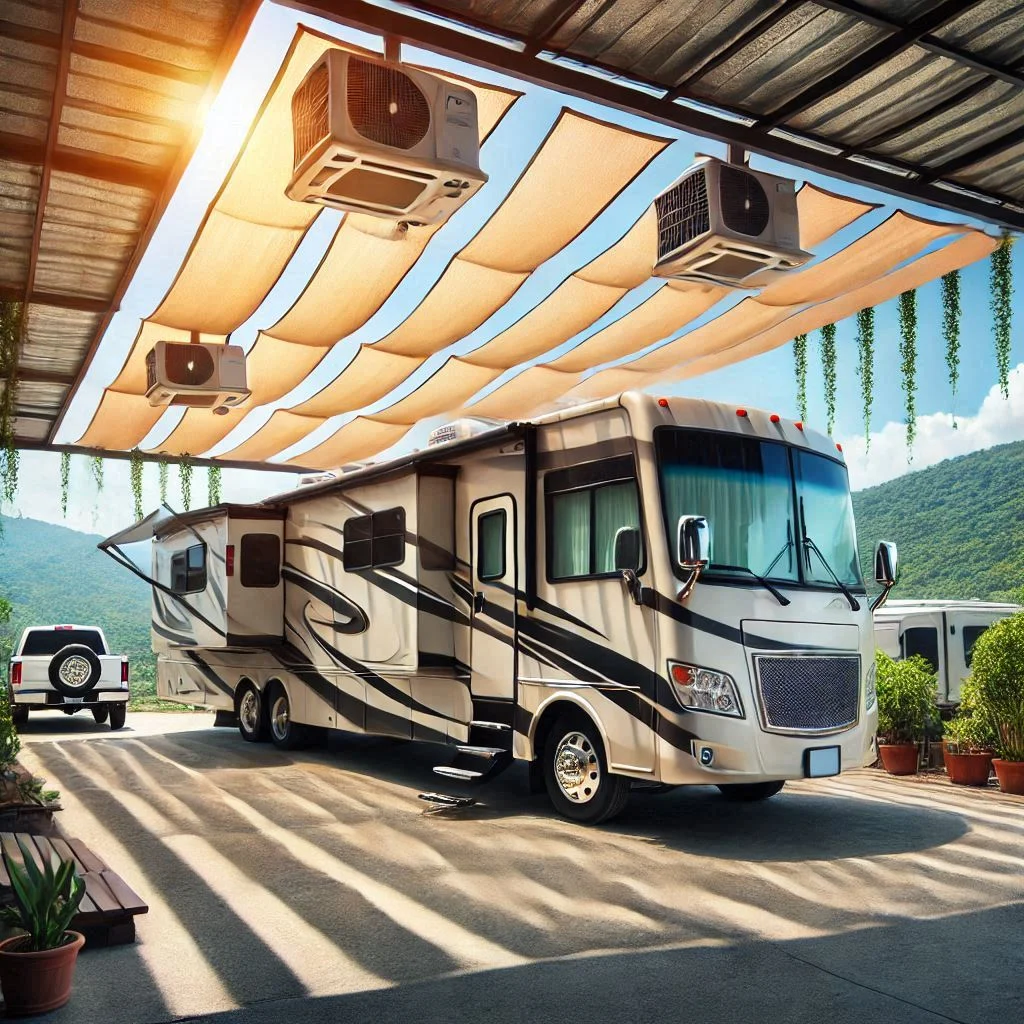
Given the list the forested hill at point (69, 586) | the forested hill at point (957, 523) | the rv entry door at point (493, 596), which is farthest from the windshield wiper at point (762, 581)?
the forested hill at point (69, 586)

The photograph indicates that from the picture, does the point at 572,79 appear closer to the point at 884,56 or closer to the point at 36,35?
the point at 884,56

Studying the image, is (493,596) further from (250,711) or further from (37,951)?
(250,711)

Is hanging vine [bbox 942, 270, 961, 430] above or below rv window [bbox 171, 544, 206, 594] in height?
above

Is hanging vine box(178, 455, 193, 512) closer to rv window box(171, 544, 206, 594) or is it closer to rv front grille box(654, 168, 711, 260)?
rv window box(171, 544, 206, 594)

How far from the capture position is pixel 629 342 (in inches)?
504

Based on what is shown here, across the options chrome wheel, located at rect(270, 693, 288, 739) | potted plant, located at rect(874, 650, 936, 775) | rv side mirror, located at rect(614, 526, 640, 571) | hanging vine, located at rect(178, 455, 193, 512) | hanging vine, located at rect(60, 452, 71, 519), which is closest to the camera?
rv side mirror, located at rect(614, 526, 640, 571)

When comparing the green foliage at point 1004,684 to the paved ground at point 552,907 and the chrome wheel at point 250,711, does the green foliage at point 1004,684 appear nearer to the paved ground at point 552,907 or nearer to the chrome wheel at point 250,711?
the paved ground at point 552,907

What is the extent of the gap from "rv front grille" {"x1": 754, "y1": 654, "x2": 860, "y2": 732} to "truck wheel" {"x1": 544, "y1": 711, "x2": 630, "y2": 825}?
1.13m

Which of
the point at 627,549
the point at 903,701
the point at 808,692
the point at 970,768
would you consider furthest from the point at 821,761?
the point at 903,701

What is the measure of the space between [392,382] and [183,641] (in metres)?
4.29

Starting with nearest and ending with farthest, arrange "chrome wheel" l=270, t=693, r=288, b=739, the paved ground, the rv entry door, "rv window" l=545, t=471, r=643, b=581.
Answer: the paved ground
"rv window" l=545, t=471, r=643, b=581
the rv entry door
"chrome wheel" l=270, t=693, r=288, b=739

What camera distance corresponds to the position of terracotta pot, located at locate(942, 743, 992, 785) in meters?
9.48

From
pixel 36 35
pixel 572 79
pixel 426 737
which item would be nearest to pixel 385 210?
pixel 572 79

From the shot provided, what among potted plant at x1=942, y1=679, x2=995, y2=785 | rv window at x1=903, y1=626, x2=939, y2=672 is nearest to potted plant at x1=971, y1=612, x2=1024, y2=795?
potted plant at x1=942, y1=679, x2=995, y2=785
